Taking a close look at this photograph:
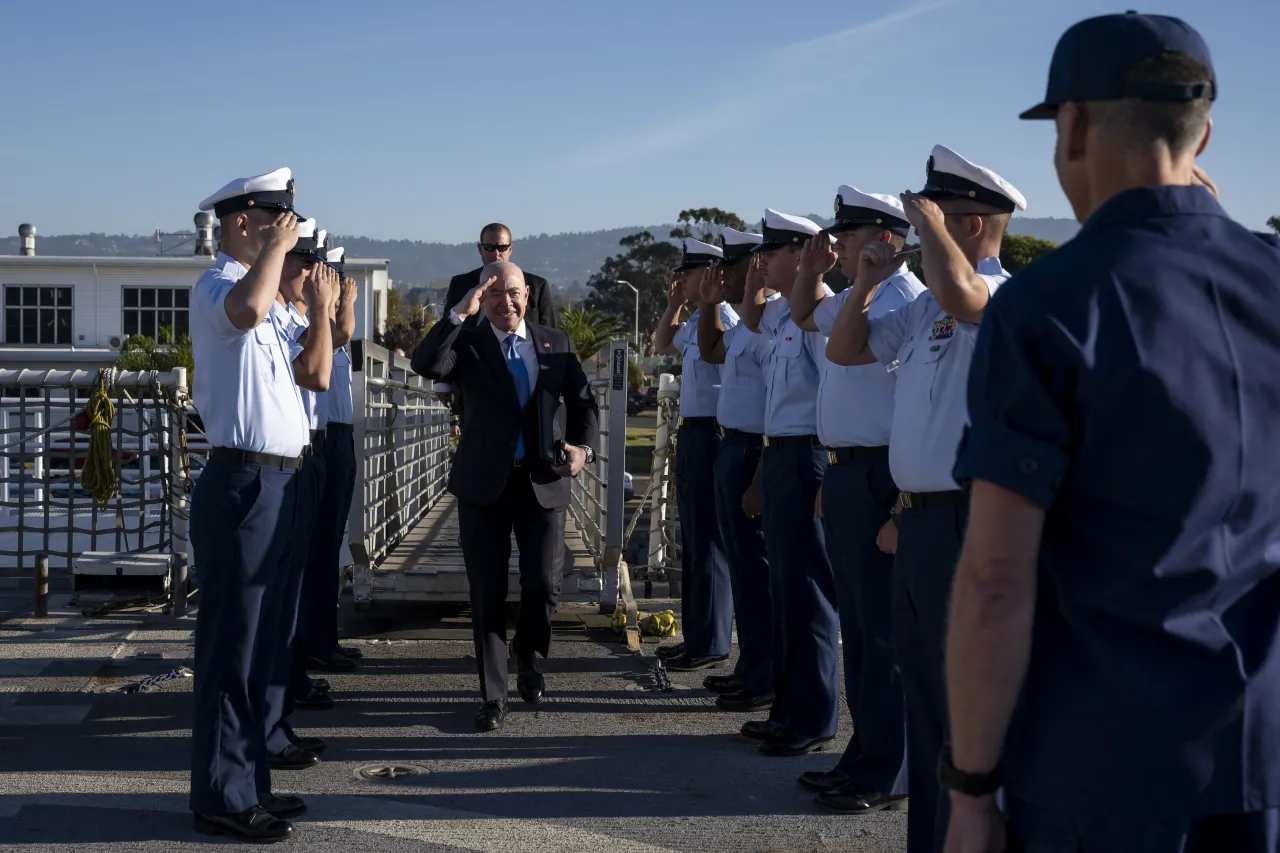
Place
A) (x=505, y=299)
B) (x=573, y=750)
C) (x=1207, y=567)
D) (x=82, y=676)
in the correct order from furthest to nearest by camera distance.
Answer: (x=82, y=676), (x=505, y=299), (x=573, y=750), (x=1207, y=567)

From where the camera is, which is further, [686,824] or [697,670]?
[697,670]

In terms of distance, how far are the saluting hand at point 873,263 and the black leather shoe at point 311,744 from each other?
9.89 ft

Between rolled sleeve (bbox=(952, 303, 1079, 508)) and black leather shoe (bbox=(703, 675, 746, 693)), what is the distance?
510 cm

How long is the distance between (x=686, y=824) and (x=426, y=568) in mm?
3529

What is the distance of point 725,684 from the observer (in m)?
6.88

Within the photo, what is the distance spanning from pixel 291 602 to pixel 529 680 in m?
1.72

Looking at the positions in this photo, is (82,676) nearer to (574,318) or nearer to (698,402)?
(698,402)

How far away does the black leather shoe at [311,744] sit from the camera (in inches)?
217

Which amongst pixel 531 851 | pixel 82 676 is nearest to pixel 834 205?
pixel 531 851

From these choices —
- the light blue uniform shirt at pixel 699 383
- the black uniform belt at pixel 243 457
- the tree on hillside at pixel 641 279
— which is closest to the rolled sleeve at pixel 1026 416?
the black uniform belt at pixel 243 457

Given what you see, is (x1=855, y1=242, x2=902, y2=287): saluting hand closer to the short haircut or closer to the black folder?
the short haircut

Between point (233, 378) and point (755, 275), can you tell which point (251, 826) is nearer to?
point (233, 378)

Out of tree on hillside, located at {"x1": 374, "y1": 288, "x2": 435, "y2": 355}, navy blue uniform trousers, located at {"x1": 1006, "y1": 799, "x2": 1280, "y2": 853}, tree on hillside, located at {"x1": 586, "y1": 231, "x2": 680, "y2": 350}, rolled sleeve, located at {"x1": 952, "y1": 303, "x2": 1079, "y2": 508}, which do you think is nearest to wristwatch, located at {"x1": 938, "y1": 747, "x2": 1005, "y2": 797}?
navy blue uniform trousers, located at {"x1": 1006, "y1": 799, "x2": 1280, "y2": 853}

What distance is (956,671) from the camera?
1.89m
